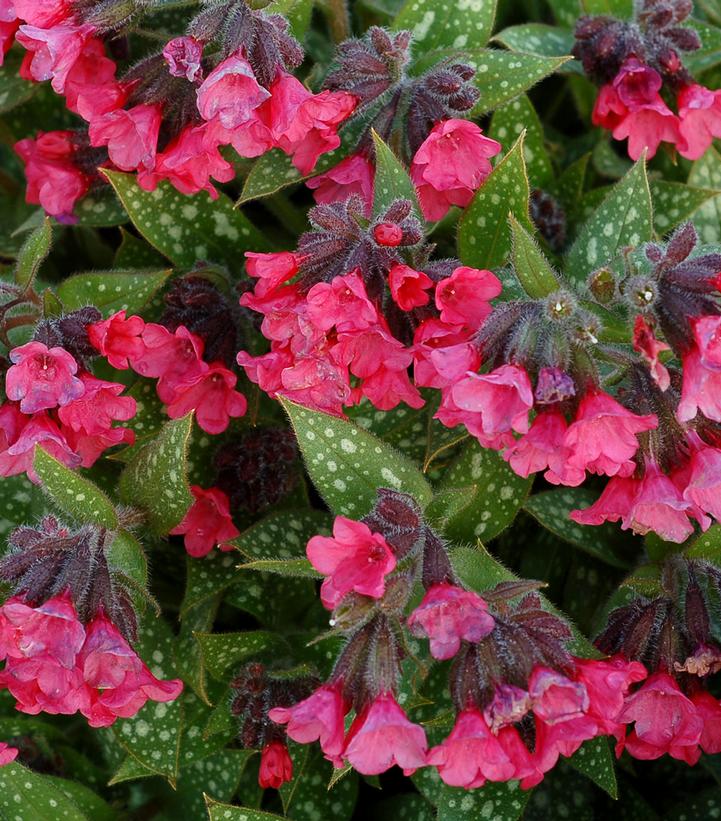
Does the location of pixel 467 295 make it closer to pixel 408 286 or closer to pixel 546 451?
pixel 408 286

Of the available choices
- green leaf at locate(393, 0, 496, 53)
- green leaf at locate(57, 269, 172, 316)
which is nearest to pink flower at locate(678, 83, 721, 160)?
green leaf at locate(393, 0, 496, 53)

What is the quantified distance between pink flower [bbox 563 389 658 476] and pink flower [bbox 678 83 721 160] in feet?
2.62

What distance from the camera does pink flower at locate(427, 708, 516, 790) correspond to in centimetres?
145

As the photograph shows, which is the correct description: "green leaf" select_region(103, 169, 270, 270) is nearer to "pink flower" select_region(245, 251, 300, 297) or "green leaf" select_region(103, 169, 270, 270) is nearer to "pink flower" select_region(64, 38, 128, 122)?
"pink flower" select_region(64, 38, 128, 122)

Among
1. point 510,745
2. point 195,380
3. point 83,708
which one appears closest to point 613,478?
point 510,745

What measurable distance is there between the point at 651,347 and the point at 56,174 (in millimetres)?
1301

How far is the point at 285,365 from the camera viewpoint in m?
1.74

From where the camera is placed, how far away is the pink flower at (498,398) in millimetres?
1487

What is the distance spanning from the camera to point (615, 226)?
1.98 meters

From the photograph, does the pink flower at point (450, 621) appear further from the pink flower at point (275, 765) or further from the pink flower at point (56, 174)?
the pink flower at point (56, 174)

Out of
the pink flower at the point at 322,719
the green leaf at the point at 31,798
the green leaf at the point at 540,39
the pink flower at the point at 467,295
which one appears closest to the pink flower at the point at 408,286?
the pink flower at the point at 467,295

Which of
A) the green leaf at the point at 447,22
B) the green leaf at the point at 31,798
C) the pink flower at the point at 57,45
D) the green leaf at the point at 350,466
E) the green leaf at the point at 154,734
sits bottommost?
the green leaf at the point at 31,798

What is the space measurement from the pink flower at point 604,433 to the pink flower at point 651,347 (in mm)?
85

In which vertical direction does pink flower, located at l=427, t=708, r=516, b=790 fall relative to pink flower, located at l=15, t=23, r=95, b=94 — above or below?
below
